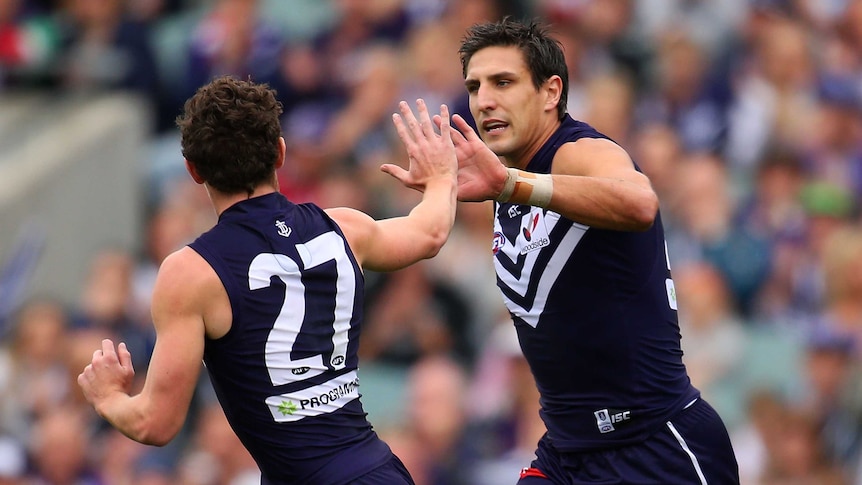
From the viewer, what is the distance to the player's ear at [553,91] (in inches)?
249

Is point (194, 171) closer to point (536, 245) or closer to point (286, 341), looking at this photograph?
point (286, 341)

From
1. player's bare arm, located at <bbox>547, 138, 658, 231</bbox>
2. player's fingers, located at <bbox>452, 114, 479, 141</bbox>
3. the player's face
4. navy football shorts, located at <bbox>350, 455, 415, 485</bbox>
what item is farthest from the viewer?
the player's face

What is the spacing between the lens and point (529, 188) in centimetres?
571

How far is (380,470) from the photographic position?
5.56 m

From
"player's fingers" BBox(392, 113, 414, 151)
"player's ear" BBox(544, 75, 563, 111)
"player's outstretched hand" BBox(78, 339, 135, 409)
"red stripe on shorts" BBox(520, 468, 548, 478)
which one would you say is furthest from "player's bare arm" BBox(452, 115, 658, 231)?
"player's outstretched hand" BBox(78, 339, 135, 409)

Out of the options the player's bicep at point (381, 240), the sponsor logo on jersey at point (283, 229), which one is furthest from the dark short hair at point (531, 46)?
the sponsor logo on jersey at point (283, 229)

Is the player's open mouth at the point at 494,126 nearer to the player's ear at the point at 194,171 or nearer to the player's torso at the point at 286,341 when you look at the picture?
the player's torso at the point at 286,341

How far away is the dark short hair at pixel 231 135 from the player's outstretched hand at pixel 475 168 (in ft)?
2.36

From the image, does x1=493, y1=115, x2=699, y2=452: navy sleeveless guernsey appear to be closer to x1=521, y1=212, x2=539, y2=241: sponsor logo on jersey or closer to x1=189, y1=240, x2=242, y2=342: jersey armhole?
x1=521, y1=212, x2=539, y2=241: sponsor logo on jersey

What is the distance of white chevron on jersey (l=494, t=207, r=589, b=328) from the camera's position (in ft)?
20.0

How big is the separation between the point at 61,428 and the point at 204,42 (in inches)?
168

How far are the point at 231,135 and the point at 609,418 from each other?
2.00 m

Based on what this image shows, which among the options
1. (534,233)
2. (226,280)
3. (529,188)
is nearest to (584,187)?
(529,188)

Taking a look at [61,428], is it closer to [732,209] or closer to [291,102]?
[291,102]
